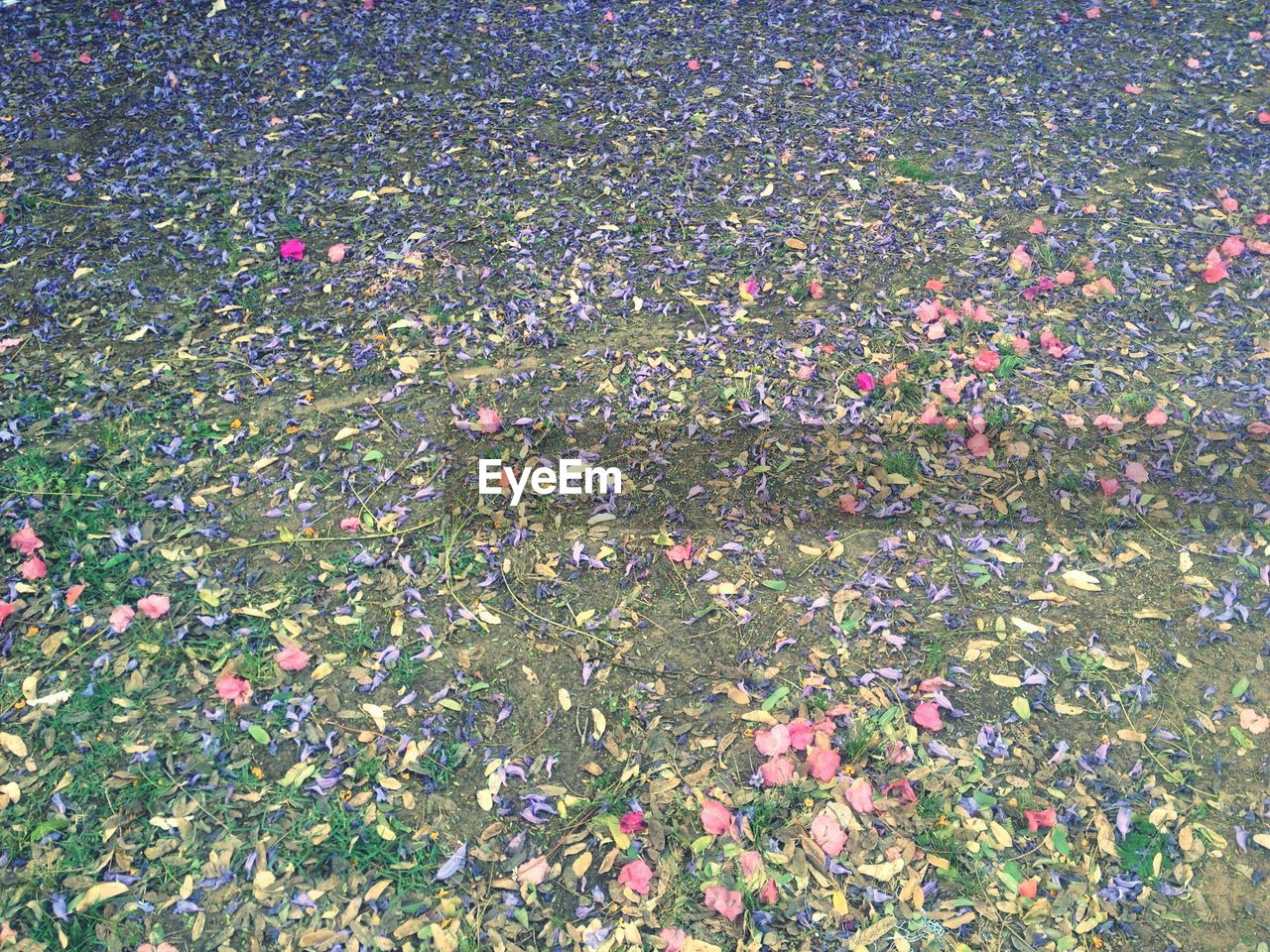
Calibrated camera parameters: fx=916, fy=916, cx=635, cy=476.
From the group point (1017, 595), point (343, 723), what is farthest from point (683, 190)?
point (343, 723)

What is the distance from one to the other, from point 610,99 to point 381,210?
68.8 inches

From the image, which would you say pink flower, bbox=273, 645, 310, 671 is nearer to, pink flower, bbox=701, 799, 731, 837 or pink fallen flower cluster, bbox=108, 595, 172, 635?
pink fallen flower cluster, bbox=108, 595, 172, 635

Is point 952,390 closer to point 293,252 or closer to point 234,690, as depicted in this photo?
point 234,690

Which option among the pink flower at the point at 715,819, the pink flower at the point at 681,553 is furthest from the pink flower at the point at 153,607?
the pink flower at the point at 715,819

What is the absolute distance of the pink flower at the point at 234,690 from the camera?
2969 mm

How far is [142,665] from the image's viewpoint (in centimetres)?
307

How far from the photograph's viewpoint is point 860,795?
9.11ft

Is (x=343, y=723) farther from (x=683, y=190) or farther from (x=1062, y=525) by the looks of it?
(x=683, y=190)

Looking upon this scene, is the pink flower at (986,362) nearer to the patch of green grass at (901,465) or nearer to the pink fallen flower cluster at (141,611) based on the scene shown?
the patch of green grass at (901,465)

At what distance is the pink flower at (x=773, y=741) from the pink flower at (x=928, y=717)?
42 cm

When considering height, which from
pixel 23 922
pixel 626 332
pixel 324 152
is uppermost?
pixel 324 152

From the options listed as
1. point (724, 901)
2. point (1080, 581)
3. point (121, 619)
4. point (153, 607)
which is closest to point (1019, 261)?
point (1080, 581)

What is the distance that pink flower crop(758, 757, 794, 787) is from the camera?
282 cm

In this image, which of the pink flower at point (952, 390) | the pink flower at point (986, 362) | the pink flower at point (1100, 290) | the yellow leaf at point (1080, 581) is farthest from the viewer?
the pink flower at point (1100, 290)
